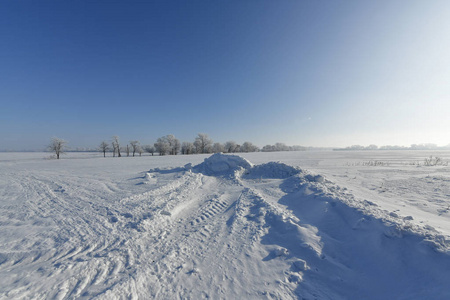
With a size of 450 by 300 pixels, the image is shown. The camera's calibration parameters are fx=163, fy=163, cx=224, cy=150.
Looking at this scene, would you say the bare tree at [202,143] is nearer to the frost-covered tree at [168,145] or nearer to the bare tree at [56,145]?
the frost-covered tree at [168,145]

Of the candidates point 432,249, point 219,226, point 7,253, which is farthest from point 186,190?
point 432,249

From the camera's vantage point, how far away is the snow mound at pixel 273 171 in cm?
1202

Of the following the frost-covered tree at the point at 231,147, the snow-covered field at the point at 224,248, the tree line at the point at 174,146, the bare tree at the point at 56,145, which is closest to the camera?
the snow-covered field at the point at 224,248

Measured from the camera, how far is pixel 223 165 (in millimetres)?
13664

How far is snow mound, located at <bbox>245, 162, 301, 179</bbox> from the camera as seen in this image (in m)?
12.0

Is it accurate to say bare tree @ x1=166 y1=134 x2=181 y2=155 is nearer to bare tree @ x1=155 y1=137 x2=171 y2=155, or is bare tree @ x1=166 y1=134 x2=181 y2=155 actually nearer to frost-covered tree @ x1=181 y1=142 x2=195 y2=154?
bare tree @ x1=155 y1=137 x2=171 y2=155

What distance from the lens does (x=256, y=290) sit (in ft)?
10.2

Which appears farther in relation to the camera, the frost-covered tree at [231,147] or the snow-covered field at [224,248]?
the frost-covered tree at [231,147]

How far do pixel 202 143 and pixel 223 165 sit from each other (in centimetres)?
6163

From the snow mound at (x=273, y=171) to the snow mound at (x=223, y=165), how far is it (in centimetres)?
81

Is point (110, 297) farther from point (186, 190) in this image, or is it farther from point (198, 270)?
point (186, 190)

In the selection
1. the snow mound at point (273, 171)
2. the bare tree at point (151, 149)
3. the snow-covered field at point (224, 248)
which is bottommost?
the snow-covered field at point (224, 248)

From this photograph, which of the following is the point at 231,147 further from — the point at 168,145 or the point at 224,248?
the point at 224,248

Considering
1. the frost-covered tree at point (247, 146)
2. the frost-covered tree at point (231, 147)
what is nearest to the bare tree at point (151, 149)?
the frost-covered tree at point (231, 147)
